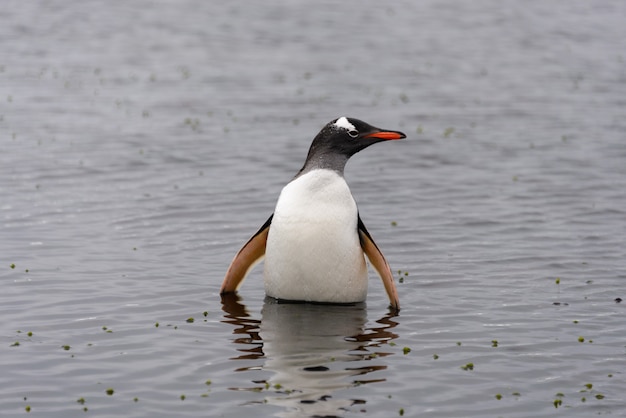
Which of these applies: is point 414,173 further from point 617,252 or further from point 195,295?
point 195,295

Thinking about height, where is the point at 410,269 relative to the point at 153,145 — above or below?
below

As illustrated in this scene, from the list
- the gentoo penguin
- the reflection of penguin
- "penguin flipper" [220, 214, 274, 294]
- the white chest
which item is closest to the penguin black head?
the gentoo penguin

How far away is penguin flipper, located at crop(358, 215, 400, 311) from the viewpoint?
35.4ft

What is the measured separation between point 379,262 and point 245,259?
135cm

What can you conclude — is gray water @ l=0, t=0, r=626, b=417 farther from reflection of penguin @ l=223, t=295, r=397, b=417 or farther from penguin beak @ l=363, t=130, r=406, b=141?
penguin beak @ l=363, t=130, r=406, b=141

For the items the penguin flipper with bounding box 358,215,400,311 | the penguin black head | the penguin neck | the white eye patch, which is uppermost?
the white eye patch

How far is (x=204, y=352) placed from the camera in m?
9.45

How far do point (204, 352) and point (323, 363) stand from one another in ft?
3.33

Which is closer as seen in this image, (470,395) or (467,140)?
(470,395)

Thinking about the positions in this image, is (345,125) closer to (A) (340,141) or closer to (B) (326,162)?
(A) (340,141)

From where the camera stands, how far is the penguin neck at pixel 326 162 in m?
10.7

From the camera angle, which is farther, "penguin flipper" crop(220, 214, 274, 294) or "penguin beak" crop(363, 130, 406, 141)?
"penguin flipper" crop(220, 214, 274, 294)

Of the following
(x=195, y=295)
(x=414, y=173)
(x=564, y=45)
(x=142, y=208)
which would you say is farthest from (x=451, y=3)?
(x=195, y=295)

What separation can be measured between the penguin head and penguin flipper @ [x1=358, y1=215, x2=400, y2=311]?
72cm
